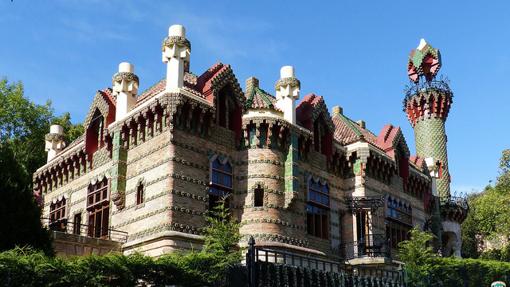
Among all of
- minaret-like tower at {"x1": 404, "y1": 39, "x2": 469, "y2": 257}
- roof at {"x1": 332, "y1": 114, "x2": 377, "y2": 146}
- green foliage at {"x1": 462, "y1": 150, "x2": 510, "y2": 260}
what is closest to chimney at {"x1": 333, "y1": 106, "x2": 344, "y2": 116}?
roof at {"x1": 332, "y1": 114, "x2": 377, "y2": 146}

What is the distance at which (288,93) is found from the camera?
932 inches

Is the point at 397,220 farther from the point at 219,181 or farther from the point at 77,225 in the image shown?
the point at 77,225

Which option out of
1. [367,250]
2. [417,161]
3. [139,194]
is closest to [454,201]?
[417,161]

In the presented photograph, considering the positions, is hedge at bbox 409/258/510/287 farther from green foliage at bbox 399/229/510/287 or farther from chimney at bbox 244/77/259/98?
chimney at bbox 244/77/259/98

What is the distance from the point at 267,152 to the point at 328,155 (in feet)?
13.1

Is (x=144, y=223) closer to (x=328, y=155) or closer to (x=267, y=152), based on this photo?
(x=267, y=152)

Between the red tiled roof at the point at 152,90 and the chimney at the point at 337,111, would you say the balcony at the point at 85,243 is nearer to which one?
the red tiled roof at the point at 152,90

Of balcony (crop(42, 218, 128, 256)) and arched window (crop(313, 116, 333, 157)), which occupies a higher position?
arched window (crop(313, 116, 333, 157))

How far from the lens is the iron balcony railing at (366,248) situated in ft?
81.5

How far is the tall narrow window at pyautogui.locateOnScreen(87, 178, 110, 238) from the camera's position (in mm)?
23266

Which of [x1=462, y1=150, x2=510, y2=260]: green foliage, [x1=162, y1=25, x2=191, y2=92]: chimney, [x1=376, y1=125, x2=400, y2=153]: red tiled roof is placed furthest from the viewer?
[x1=462, y1=150, x2=510, y2=260]: green foliage

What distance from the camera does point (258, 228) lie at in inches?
843

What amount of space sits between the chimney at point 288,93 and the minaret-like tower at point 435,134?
12.3 metres

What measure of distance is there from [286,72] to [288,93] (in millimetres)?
912
